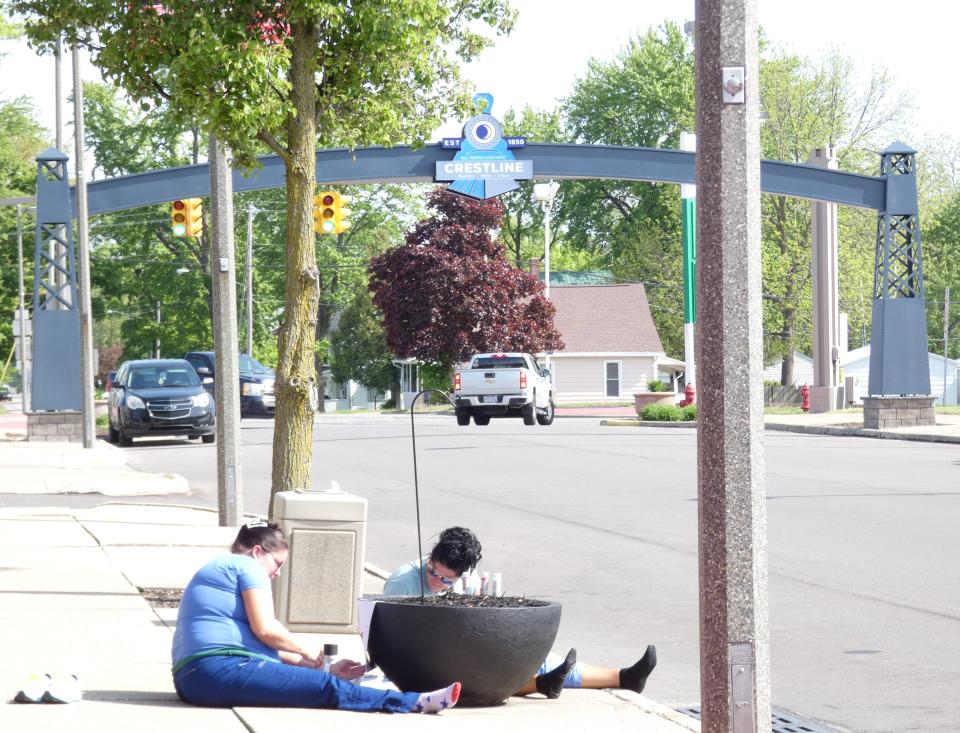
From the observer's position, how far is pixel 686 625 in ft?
31.1

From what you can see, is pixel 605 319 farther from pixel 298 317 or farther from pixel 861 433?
pixel 298 317

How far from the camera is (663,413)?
40.3 metres

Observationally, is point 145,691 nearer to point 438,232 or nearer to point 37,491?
point 37,491

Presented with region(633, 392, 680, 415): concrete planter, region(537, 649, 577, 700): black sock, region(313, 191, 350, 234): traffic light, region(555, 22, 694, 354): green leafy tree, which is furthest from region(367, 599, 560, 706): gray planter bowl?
region(555, 22, 694, 354): green leafy tree

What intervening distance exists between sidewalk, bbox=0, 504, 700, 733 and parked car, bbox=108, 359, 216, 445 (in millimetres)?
16824

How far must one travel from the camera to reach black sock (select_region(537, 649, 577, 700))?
714 cm

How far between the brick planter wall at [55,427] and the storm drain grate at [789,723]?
25.4 m

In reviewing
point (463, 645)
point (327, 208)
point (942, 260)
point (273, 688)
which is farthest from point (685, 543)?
point (942, 260)

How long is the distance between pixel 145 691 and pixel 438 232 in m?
57.3

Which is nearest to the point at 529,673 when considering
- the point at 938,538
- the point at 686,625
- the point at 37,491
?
the point at 686,625

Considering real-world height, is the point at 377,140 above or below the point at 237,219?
below

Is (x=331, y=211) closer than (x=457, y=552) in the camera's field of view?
No

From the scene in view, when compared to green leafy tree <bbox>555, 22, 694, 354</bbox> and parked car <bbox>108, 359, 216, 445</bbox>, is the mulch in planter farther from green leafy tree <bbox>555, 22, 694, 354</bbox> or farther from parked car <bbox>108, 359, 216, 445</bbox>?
green leafy tree <bbox>555, 22, 694, 354</bbox>

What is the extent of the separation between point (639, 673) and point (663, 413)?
33273 mm
